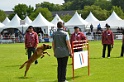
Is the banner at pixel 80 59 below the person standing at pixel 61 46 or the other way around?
below

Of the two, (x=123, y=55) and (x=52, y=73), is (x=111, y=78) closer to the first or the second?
(x=52, y=73)

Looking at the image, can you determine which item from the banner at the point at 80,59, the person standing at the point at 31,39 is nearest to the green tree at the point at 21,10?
the person standing at the point at 31,39

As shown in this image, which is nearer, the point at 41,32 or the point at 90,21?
the point at 41,32

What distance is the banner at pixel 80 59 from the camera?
1466 centimetres

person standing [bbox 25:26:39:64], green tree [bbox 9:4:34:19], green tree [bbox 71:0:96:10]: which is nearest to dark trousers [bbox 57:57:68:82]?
person standing [bbox 25:26:39:64]

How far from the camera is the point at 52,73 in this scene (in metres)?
17.3

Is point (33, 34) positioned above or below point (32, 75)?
above

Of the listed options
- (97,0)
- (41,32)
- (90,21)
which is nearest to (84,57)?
(41,32)

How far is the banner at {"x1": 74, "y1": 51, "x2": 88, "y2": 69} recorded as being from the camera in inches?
577

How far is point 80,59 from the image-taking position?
1521 centimetres

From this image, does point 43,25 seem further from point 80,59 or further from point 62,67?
point 62,67

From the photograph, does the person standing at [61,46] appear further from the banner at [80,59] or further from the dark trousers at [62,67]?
the banner at [80,59]

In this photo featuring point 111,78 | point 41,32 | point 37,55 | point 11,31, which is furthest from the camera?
point 11,31

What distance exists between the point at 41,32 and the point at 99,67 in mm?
40941
